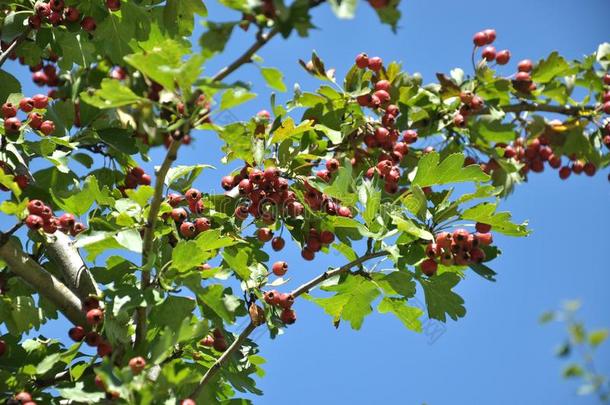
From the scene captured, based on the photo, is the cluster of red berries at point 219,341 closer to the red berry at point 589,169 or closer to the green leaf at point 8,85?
the green leaf at point 8,85

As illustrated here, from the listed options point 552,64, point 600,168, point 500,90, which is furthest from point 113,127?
point 600,168

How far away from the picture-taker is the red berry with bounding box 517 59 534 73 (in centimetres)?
439

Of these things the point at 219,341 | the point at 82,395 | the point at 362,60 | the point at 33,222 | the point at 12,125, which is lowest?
the point at 82,395

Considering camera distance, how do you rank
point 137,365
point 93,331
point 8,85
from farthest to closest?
point 8,85, point 93,331, point 137,365

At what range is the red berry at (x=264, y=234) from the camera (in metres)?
3.53

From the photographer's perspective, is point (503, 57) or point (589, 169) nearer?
point (503, 57)

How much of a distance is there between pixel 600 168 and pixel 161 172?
9.83 feet

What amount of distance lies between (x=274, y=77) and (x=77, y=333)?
1391 mm

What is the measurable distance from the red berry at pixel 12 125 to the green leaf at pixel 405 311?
1730 millimetres

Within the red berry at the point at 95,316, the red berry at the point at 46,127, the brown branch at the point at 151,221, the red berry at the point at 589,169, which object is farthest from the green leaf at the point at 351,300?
the red berry at the point at 589,169

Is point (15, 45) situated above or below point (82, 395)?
above

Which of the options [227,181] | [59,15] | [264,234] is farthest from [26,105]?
[264,234]

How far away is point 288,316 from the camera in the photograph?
335 cm

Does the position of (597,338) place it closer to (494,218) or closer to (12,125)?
(494,218)
